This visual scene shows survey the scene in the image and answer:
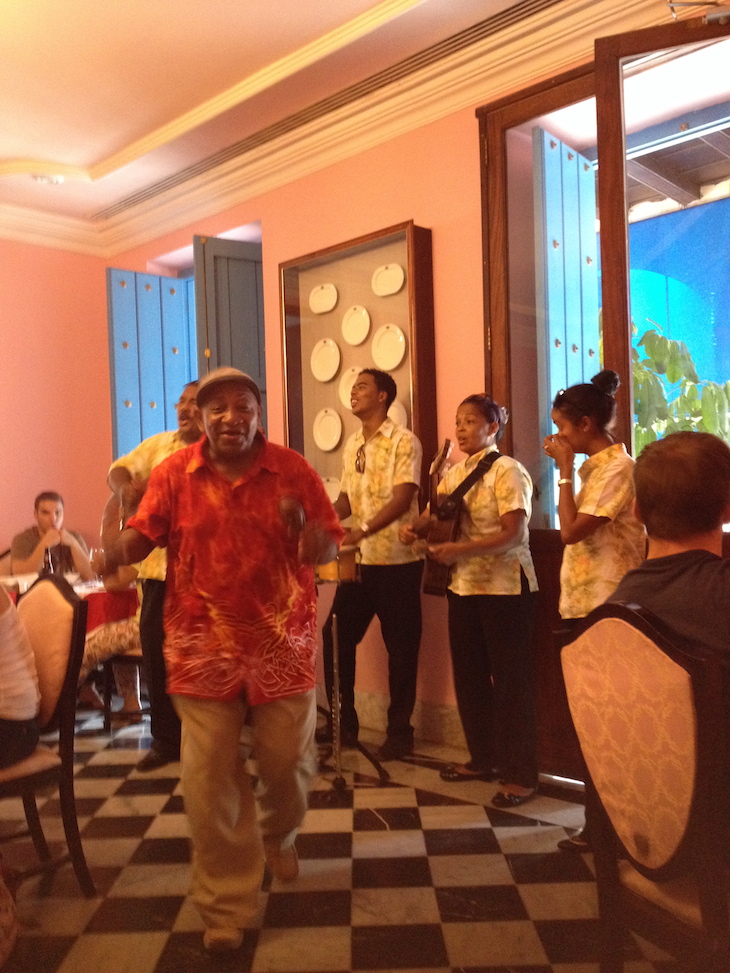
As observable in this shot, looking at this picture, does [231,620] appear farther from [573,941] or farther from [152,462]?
[152,462]

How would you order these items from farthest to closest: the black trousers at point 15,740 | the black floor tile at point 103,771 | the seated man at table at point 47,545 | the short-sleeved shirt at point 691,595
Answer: the seated man at table at point 47,545
the black floor tile at point 103,771
the black trousers at point 15,740
the short-sleeved shirt at point 691,595

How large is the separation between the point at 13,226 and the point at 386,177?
3.18 m

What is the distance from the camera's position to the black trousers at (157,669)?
148 inches

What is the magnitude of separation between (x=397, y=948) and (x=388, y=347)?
114 inches

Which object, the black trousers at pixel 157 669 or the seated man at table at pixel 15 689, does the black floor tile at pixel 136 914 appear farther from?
the black trousers at pixel 157 669

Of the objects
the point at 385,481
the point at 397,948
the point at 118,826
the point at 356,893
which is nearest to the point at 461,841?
the point at 356,893

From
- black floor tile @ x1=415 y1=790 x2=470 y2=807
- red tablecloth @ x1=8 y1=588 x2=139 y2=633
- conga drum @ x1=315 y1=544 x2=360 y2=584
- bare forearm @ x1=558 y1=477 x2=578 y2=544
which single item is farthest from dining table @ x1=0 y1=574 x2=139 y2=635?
bare forearm @ x1=558 y1=477 x2=578 y2=544

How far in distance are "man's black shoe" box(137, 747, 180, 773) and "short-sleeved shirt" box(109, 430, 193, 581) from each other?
0.78 meters

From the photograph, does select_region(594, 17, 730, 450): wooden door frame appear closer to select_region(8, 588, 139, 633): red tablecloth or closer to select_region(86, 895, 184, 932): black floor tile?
select_region(86, 895, 184, 932): black floor tile

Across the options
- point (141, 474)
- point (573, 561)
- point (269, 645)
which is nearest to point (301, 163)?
point (141, 474)

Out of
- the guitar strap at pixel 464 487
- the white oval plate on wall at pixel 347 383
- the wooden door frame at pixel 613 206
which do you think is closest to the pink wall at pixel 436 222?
the white oval plate on wall at pixel 347 383

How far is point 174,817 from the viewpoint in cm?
322

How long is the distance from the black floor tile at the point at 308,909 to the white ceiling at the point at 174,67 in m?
3.44

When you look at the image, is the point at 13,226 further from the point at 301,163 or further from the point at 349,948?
the point at 349,948
